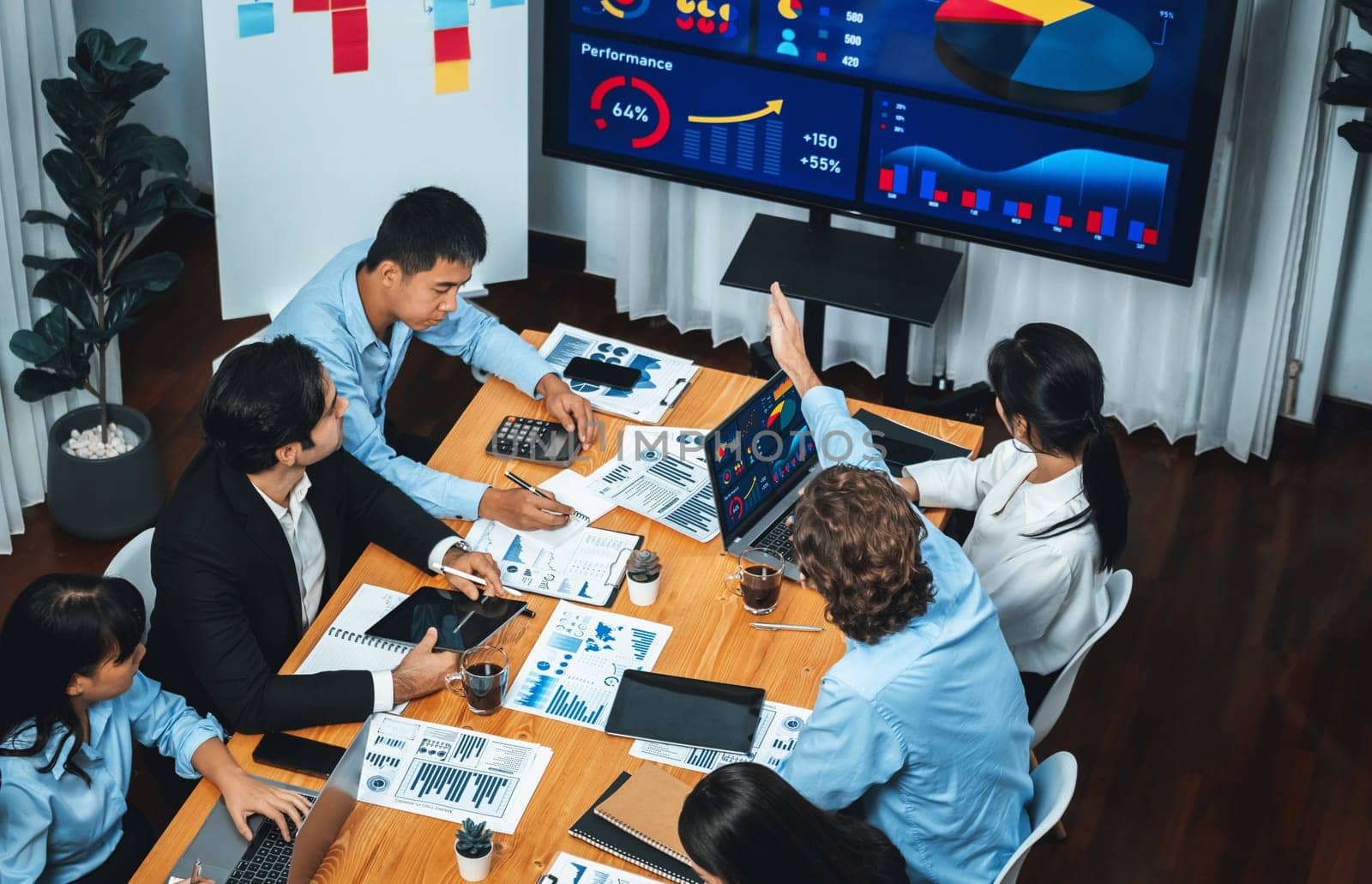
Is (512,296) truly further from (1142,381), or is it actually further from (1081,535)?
(1081,535)

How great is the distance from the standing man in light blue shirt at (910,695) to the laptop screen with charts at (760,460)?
18.4 inches

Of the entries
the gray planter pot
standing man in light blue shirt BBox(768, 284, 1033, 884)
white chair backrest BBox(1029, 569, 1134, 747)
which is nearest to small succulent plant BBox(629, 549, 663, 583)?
standing man in light blue shirt BBox(768, 284, 1033, 884)

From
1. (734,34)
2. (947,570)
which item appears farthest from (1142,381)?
(947,570)

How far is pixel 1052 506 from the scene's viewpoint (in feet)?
9.16

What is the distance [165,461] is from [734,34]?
6.64 feet

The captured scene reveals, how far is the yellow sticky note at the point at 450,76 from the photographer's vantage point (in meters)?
4.33

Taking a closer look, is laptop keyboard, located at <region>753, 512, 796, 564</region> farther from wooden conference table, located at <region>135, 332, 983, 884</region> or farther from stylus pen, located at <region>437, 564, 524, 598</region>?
stylus pen, located at <region>437, 564, 524, 598</region>

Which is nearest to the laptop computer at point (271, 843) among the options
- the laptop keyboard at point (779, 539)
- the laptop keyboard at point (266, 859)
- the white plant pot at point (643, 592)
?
the laptop keyboard at point (266, 859)

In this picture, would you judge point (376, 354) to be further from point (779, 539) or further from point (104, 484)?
point (104, 484)

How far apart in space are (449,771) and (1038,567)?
1.11 m

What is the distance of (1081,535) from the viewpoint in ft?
9.11

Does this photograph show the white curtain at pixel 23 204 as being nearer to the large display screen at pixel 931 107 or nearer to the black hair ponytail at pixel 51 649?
the large display screen at pixel 931 107

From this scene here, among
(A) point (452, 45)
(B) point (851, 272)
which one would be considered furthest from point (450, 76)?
(B) point (851, 272)

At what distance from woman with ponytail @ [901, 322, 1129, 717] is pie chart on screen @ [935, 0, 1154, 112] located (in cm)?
113
